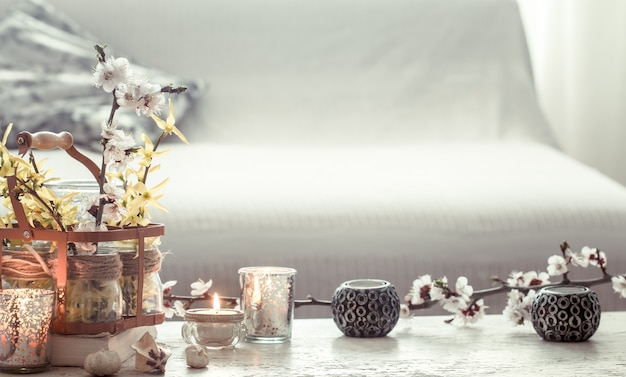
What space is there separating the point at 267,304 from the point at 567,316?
373 millimetres

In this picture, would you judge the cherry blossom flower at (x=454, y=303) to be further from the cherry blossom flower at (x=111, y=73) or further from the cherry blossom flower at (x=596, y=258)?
the cherry blossom flower at (x=111, y=73)

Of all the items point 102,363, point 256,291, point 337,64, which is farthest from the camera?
point 337,64

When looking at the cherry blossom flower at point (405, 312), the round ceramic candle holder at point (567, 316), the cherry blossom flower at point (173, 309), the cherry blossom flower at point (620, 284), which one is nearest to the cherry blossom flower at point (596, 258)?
the cherry blossom flower at point (620, 284)

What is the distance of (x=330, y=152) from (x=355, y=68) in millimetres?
421

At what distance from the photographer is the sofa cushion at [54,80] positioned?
7.80 ft

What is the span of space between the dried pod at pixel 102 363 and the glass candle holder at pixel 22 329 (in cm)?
5

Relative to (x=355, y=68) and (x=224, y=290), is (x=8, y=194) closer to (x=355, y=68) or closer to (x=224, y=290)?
(x=224, y=290)

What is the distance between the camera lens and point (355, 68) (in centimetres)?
281

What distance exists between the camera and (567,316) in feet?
3.74

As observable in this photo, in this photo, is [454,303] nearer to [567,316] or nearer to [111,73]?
[567,316]

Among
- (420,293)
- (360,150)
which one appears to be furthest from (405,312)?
(360,150)

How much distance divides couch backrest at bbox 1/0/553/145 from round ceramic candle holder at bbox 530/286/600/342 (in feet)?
5.07

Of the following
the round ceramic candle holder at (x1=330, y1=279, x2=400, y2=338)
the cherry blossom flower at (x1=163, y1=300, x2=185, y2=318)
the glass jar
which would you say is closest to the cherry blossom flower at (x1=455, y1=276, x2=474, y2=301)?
the round ceramic candle holder at (x1=330, y1=279, x2=400, y2=338)

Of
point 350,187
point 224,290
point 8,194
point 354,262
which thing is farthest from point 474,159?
point 8,194
